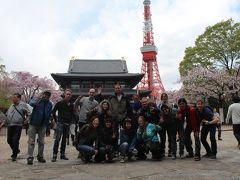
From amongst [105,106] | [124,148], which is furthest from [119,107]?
[124,148]

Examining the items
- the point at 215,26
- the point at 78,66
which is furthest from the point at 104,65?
the point at 215,26

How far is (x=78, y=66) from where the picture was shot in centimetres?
3878

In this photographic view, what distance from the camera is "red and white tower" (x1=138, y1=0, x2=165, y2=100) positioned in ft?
198

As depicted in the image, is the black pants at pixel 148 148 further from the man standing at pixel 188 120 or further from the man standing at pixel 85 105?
the man standing at pixel 85 105

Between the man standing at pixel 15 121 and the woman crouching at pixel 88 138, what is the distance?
1.51 metres

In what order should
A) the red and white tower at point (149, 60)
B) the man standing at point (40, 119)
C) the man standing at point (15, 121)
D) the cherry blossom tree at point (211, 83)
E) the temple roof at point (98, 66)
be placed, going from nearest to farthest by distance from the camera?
the man standing at point (40, 119)
the man standing at point (15, 121)
the cherry blossom tree at point (211, 83)
the temple roof at point (98, 66)
the red and white tower at point (149, 60)

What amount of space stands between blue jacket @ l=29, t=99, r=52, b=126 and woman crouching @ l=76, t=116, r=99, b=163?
0.93 meters

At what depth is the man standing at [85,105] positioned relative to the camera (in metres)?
8.01

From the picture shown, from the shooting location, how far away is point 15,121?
24.3 ft

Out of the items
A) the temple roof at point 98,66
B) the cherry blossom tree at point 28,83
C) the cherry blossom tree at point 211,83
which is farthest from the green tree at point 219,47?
the cherry blossom tree at point 28,83

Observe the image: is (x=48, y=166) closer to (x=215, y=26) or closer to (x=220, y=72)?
(x=220, y=72)

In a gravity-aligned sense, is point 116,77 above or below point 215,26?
below

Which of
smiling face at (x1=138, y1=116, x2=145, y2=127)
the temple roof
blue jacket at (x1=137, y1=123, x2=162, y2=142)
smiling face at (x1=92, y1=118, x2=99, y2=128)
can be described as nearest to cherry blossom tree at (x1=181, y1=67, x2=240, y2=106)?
the temple roof

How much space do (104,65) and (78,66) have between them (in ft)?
10.9
